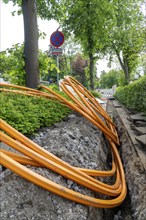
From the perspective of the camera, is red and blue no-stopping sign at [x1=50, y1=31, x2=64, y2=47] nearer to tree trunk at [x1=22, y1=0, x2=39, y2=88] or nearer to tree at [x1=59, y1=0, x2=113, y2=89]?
tree trunk at [x1=22, y1=0, x2=39, y2=88]

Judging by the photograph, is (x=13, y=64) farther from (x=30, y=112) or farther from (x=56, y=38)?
(x=30, y=112)

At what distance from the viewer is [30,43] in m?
5.41

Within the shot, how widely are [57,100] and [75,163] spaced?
2.02 meters

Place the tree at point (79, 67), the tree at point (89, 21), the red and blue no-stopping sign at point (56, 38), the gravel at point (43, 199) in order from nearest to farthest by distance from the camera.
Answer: the gravel at point (43, 199) < the red and blue no-stopping sign at point (56, 38) < the tree at point (89, 21) < the tree at point (79, 67)

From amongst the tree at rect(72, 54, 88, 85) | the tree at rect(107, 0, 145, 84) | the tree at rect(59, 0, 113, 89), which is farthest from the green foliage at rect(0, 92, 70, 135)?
the tree at rect(72, 54, 88, 85)

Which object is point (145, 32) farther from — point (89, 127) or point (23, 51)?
point (89, 127)

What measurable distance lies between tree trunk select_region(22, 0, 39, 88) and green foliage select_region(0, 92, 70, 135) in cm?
147

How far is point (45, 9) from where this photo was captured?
283 inches

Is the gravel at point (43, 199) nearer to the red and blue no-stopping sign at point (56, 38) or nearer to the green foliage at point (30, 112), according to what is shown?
the green foliage at point (30, 112)

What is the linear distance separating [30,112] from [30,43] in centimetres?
271

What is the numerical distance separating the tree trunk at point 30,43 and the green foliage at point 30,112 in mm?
1468

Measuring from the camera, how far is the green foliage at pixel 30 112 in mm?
2731

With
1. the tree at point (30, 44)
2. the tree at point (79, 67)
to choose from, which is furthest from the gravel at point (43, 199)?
the tree at point (79, 67)

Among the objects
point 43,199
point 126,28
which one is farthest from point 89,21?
point 43,199
